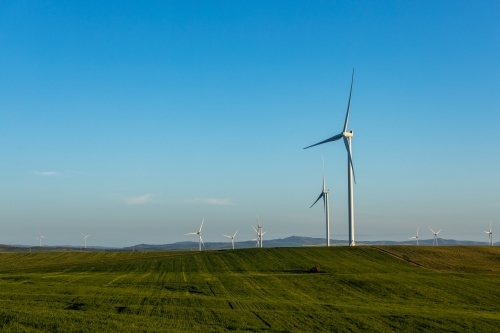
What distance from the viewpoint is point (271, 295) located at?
44.8m

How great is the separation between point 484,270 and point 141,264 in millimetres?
49066

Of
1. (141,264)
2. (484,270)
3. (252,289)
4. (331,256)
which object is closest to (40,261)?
(141,264)

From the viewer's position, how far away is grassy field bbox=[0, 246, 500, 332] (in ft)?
95.3

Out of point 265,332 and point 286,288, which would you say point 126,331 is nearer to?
point 265,332

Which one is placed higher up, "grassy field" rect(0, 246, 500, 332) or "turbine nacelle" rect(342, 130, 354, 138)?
"turbine nacelle" rect(342, 130, 354, 138)

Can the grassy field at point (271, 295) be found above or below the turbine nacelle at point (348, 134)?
below

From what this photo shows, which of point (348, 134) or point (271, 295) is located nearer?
point (271, 295)

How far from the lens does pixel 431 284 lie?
5109 centimetres

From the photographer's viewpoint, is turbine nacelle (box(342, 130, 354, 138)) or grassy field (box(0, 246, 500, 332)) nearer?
grassy field (box(0, 246, 500, 332))

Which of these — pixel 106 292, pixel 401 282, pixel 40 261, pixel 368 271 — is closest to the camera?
pixel 106 292

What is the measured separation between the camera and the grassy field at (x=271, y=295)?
29.1m

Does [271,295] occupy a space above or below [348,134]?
below

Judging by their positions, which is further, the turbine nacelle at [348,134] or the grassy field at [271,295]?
the turbine nacelle at [348,134]

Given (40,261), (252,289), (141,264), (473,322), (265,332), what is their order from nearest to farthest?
(265,332) → (473,322) → (252,289) → (141,264) → (40,261)
